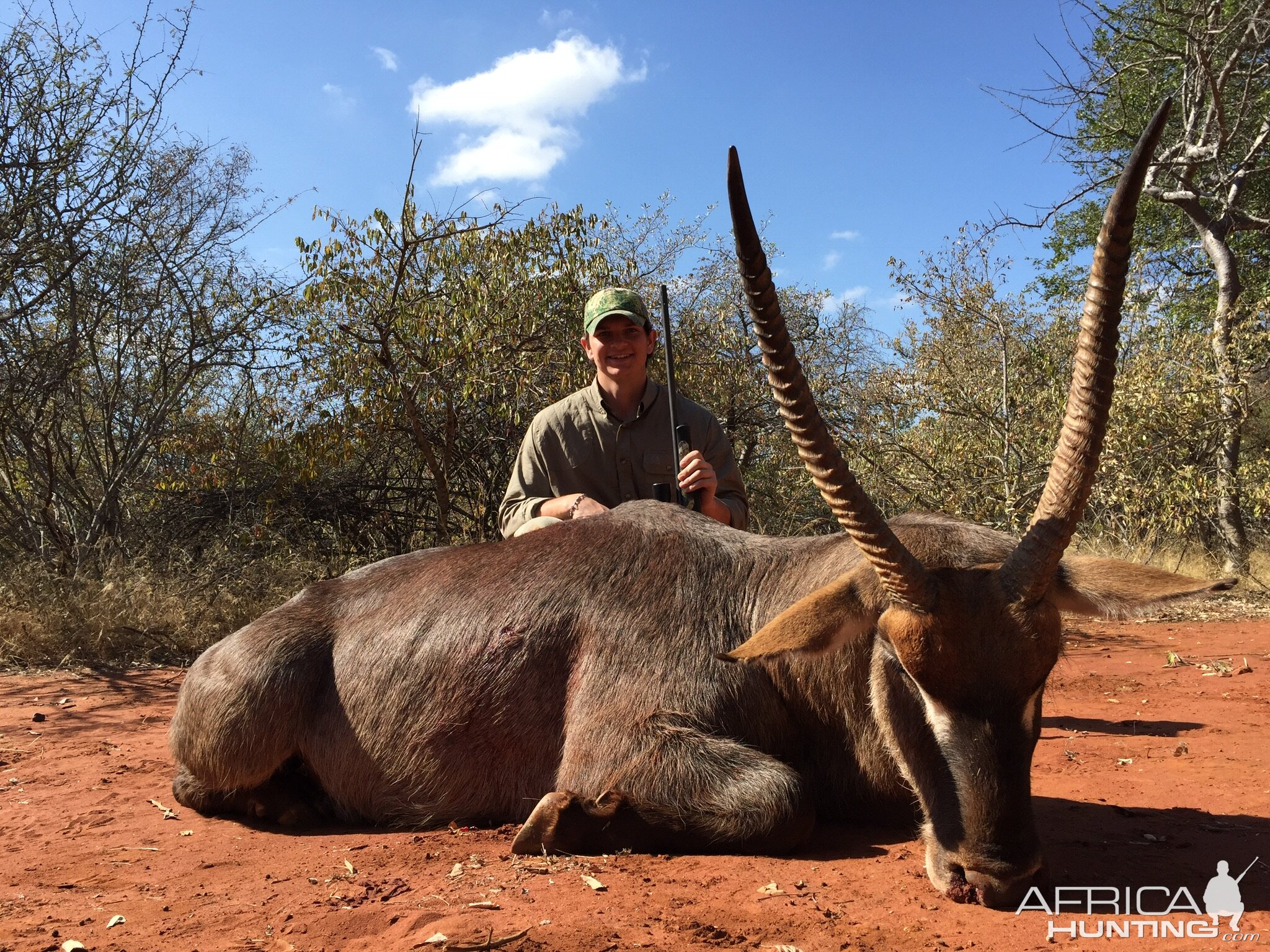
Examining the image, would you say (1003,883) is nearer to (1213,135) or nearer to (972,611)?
(972,611)

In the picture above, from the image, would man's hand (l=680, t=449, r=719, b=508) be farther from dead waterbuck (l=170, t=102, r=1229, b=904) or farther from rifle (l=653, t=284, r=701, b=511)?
dead waterbuck (l=170, t=102, r=1229, b=904)

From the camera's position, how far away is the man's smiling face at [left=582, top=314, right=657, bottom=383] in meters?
6.49

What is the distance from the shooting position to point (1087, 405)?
3242 mm

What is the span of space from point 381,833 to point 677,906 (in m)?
1.81

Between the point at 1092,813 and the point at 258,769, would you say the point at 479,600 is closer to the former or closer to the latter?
the point at 258,769

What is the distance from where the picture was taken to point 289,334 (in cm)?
1126

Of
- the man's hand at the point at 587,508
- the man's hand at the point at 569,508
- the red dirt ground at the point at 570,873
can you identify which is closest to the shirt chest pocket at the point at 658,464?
the man's hand at the point at 569,508

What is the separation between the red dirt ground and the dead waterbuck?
183 millimetres

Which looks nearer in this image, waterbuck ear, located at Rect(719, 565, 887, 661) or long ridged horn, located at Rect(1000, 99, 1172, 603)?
long ridged horn, located at Rect(1000, 99, 1172, 603)

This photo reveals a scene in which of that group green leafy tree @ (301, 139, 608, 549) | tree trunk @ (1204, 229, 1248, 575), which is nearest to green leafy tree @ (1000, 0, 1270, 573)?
tree trunk @ (1204, 229, 1248, 575)

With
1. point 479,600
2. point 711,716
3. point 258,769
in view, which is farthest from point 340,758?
point 711,716

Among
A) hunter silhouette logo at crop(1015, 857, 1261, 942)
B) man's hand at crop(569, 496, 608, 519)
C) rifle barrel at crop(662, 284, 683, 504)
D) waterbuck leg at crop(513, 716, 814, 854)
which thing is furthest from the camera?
rifle barrel at crop(662, 284, 683, 504)

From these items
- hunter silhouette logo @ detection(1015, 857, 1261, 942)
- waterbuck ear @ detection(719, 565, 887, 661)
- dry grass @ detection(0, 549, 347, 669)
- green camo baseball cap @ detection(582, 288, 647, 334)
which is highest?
green camo baseball cap @ detection(582, 288, 647, 334)

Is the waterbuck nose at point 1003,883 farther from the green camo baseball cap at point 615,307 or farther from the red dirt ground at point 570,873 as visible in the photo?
the green camo baseball cap at point 615,307
